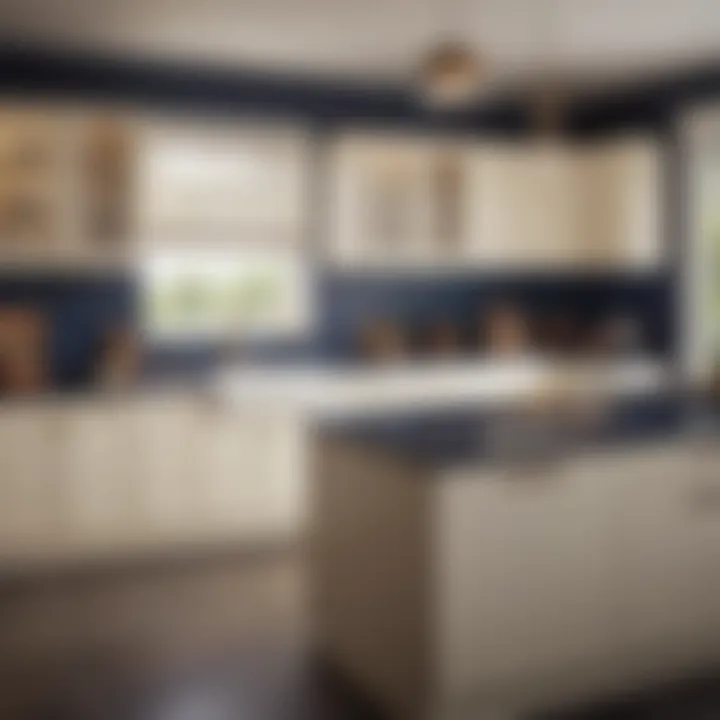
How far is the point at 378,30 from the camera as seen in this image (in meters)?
4.82

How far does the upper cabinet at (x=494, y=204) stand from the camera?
5.77m

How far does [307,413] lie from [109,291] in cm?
125

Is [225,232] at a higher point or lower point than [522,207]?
lower

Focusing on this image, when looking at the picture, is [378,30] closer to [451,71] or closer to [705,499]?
[451,71]

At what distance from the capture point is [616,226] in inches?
238

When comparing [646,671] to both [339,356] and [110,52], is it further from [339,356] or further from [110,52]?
[110,52]

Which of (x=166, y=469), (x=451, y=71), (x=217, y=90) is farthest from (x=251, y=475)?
(x=451, y=71)

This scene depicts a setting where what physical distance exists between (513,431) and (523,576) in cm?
53

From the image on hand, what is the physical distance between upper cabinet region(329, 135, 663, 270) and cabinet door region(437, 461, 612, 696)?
116 inches

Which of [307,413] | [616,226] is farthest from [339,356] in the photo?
[616,226]

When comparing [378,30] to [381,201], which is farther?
[381,201]

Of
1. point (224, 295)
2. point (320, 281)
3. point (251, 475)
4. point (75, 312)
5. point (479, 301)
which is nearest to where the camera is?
point (251, 475)

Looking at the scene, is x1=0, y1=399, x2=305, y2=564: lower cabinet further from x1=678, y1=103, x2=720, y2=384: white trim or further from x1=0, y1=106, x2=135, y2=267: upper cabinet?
x1=678, y1=103, x2=720, y2=384: white trim

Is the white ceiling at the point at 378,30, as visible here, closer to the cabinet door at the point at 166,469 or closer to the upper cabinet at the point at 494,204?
the upper cabinet at the point at 494,204
